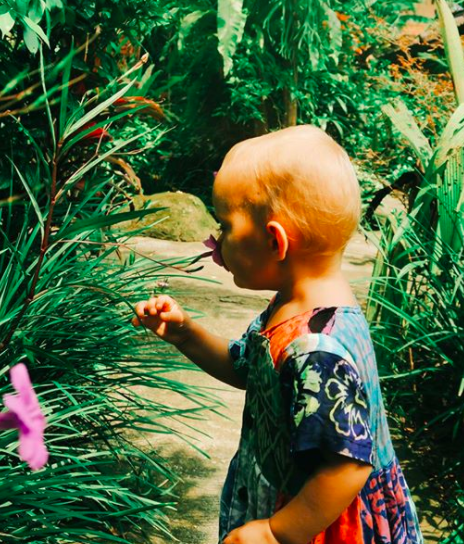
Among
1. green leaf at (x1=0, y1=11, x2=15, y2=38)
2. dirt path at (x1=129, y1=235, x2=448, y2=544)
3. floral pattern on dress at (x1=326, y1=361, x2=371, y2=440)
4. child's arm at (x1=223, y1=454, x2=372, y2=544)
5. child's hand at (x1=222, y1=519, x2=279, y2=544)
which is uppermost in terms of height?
green leaf at (x1=0, y1=11, x2=15, y2=38)

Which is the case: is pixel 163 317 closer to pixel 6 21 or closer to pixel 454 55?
pixel 6 21

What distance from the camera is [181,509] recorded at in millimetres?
2502

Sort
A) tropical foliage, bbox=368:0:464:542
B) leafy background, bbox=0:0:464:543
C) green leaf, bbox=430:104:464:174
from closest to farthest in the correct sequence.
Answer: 1. leafy background, bbox=0:0:464:543
2. tropical foliage, bbox=368:0:464:542
3. green leaf, bbox=430:104:464:174

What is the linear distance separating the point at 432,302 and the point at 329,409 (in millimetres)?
1832

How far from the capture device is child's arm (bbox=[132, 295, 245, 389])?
5.48ft

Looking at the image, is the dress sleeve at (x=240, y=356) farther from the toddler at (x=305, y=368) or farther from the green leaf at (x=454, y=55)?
the green leaf at (x=454, y=55)

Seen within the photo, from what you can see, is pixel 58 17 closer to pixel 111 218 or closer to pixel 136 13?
pixel 136 13

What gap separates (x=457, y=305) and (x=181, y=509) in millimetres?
1256

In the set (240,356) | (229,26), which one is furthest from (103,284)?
(229,26)

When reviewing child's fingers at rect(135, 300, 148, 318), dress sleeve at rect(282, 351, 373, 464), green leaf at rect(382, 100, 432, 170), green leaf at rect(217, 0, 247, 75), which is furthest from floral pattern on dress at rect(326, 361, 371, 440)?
green leaf at rect(217, 0, 247, 75)

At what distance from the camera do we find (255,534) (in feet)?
4.53

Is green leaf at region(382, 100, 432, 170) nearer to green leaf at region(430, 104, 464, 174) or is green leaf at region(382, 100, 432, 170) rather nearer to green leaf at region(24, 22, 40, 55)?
green leaf at region(430, 104, 464, 174)

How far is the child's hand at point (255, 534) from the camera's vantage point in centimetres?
137

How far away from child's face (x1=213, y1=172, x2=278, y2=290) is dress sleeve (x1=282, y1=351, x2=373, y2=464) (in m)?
0.23
